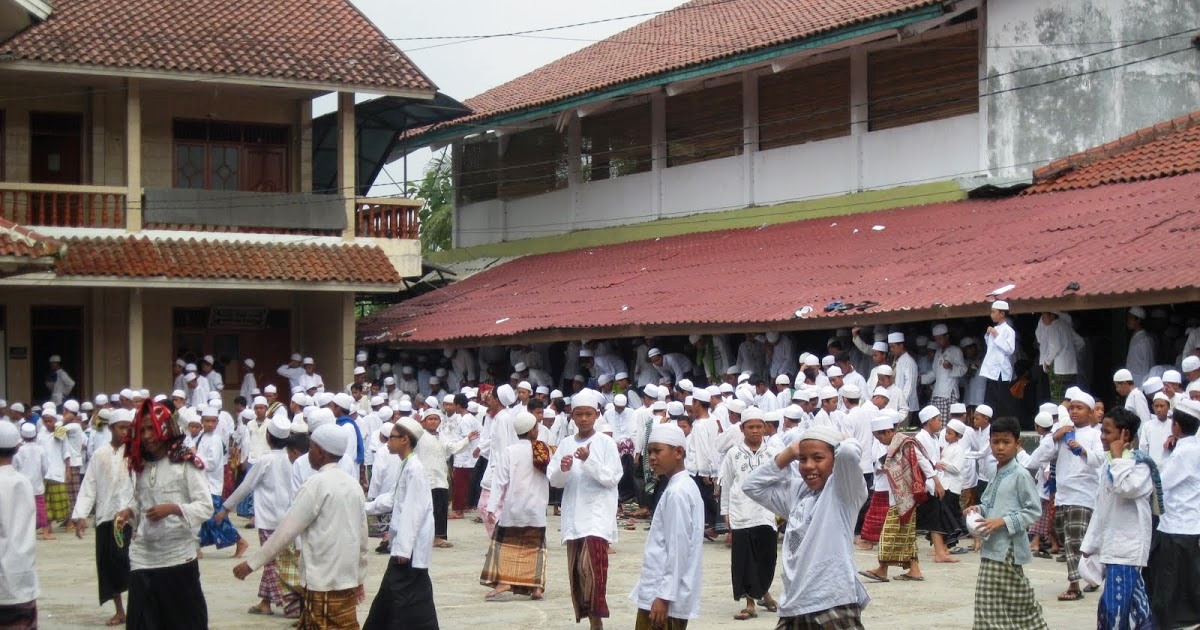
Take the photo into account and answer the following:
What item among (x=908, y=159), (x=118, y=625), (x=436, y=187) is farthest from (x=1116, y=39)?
(x=436, y=187)

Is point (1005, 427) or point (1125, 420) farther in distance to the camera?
point (1125, 420)

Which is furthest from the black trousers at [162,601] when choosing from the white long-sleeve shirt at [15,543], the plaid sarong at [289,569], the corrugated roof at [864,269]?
the corrugated roof at [864,269]

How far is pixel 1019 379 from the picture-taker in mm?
15750

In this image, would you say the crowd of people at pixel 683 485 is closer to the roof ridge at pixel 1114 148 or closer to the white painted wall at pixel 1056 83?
the roof ridge at pixel 1114 148

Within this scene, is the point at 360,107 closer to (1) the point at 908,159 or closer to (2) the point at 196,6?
(2) the point at 196,6

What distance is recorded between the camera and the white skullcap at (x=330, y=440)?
809 cm

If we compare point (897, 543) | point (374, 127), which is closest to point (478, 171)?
point (374, 127)

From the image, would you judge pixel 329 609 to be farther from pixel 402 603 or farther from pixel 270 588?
pixel 270 588

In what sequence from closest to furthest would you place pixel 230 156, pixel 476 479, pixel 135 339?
pixel 476 479
pixel 135 339
pixel 230 156

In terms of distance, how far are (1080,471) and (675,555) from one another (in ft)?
17.4

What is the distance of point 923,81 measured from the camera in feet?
68.4

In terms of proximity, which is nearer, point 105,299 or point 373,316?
point 105,299

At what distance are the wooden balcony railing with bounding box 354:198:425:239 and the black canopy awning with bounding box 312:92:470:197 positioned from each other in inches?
55.2

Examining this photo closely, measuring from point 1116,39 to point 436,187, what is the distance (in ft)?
102
